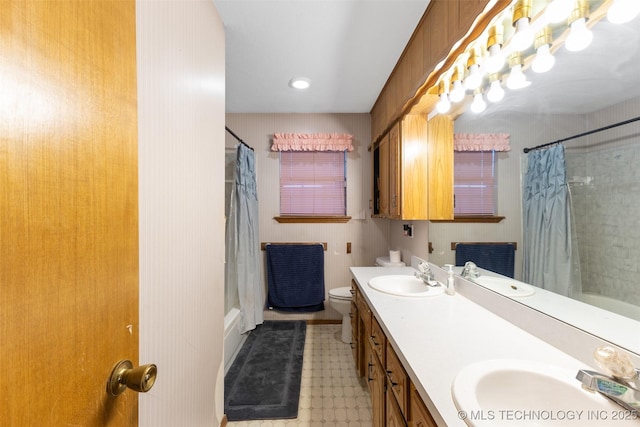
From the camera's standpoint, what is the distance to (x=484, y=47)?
123 centimetres

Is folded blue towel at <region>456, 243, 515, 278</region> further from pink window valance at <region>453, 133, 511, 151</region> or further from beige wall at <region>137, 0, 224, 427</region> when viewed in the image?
beige wall at <region>137, 0, 224, 427</region>

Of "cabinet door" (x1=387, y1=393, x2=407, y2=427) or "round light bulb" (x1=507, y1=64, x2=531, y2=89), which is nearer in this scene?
"cabinet door" (x1=387, y1=393, x2=407, y2=427)

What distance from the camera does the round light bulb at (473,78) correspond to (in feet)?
Result: 4.17

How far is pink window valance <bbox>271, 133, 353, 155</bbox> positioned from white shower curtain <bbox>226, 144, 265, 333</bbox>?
15.4 inches

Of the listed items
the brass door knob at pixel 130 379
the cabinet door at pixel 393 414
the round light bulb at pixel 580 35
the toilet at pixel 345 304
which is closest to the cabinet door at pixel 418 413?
the cabinet door at pixel 393 414

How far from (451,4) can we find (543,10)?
15.3 inches

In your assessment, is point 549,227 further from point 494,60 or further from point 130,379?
point 130,379

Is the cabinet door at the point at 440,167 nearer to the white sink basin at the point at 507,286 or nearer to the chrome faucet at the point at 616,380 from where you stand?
the white sink basin at the point at 507,286

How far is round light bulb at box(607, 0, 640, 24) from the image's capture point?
2.39 ft

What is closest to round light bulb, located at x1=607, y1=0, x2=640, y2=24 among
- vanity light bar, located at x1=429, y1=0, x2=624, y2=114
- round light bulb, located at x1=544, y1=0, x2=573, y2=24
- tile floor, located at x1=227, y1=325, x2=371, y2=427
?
vanity light bar, located at x1=429, y1=0, x2=624, y2=114

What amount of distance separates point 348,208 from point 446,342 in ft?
6.77

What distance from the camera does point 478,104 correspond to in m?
1.43

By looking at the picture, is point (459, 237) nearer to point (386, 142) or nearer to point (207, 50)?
point (386, 142)

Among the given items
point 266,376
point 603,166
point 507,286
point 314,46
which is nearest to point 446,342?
point 507,286
